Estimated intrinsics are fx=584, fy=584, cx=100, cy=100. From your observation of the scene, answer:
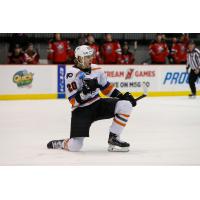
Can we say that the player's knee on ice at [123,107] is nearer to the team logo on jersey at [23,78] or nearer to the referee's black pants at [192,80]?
the team logo on jersey at [23,78]

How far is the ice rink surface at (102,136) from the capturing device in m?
5.33

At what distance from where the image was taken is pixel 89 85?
5586 mm

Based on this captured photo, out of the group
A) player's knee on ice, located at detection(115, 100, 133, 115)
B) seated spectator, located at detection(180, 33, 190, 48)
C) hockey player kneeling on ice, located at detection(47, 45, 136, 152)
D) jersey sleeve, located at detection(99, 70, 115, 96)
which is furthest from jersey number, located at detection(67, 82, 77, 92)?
seated spectator, located at detection(180, 33, 190, 48)

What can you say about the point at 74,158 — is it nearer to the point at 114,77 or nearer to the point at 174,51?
the point at 114,77

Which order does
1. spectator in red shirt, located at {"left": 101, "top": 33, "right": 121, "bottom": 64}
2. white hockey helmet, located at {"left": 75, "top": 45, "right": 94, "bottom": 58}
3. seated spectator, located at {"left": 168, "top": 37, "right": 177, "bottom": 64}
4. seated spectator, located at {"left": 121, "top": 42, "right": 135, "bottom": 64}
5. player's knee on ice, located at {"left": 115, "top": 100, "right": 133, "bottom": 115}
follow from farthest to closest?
seated spectator, located at {"left": 168, "top": 37, "right": 177, "bottom": 64} < seated spectator, located at {"left": 121, "top": 42, "right": 135, "bottom": 64} < spectator in red shirt, located at {"left": 101, "top": 33, "right": 121, "bottom": 64} < player's knee on ice, located at {"left": 115, "top": 100, "right": 133, "bottom": 115} < white hockey helmet, located at {"left": 75, "top": 45, "right": 94, "bottom": 58}

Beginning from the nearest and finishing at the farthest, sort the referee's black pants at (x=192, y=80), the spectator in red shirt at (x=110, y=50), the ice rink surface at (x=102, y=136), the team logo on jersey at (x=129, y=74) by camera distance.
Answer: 1. the ice rink surface at (x=102, y=136)
2. the referee's black pants at (x=192, y=80)
3. the team logo on jersey at (x=129, y=74)
4. the spectator in red shirt at (x=110, y=50)

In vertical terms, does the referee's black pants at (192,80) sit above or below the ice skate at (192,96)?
above

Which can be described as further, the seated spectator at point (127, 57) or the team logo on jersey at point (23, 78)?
the seated spectator at point (127, 57)

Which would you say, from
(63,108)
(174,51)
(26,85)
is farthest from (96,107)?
(174,51)

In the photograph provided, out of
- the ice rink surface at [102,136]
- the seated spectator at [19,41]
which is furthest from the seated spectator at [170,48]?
the ice rink surface at [102,136]

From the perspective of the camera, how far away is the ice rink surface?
17.5 ft

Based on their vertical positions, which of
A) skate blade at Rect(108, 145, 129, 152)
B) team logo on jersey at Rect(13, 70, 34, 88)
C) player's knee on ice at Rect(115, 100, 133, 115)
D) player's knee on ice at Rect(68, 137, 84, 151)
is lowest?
skate blade at Rect(108, 145, 129, 152)

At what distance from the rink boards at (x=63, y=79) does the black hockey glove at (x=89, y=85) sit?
7589 mm

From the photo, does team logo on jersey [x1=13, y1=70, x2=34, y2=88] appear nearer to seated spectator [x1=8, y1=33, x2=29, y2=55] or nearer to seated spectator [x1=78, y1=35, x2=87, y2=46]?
seated spectator [x1=8, y1=33, x2=29, y2=55]
